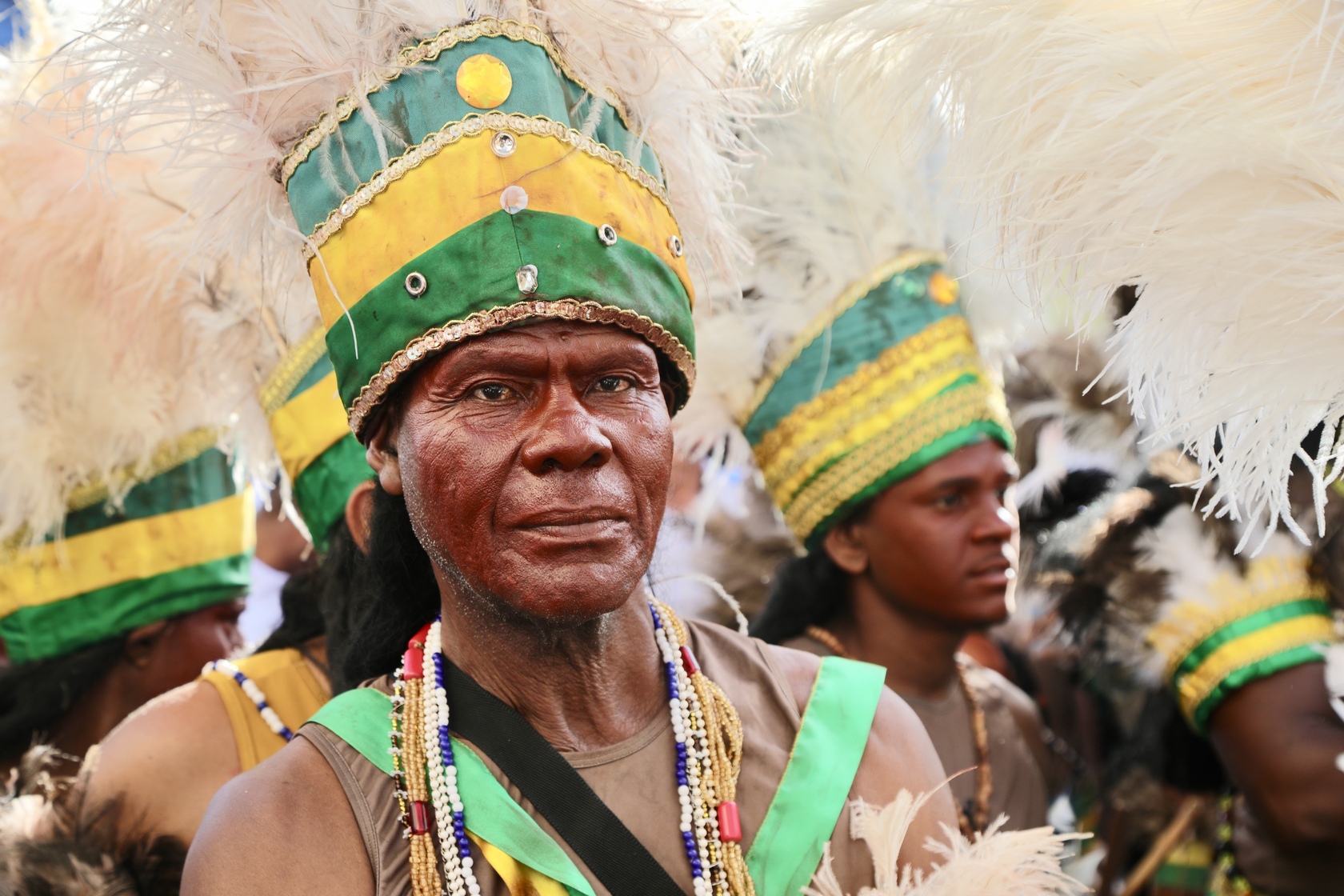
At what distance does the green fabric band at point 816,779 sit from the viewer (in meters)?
2.18

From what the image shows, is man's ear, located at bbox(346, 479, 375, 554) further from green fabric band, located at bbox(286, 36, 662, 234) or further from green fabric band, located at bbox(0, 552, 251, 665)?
green fabric band, located at bbox(286, 36, 662, 234)

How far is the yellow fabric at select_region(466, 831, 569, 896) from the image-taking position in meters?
2.06

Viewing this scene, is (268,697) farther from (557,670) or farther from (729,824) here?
(729,824)

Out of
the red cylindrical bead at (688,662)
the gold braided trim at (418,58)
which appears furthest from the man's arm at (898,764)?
the gold braided trim at (418,58)

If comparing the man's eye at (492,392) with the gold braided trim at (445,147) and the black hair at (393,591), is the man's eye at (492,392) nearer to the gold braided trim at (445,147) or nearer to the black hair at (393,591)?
the gold braided trim at (445,147)

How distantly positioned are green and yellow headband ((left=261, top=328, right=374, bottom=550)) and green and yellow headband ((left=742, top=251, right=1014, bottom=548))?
1360 mm

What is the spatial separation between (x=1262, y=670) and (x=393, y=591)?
2714 mm

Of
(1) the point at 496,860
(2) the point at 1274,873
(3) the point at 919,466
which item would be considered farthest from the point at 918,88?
(2) the point at 1274,873

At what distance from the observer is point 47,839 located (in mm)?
2975

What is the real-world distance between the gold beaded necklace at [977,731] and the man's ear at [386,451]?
221 cm

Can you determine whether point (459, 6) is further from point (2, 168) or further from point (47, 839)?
point (47, 839)

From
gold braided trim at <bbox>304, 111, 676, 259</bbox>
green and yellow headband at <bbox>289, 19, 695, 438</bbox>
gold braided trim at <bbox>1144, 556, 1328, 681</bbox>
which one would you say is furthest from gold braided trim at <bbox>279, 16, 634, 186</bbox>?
gold braided trim at <bbox>1144, 556, 1328, 681</bbox>

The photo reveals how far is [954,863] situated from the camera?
2145mm

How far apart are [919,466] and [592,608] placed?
2094 millimetres
